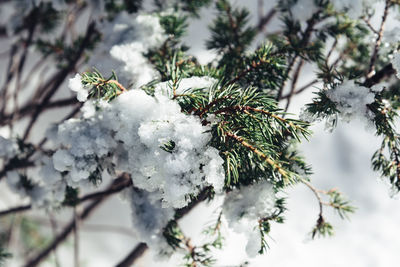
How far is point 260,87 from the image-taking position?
2.17 ft

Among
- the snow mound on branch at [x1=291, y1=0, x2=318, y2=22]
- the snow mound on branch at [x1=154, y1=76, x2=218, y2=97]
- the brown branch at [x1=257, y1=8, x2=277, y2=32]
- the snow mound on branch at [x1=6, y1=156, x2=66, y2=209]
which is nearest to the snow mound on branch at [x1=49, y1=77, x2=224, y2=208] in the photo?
the snow mound on branch at [x1=154, y1=76, x2=218, y2=97]

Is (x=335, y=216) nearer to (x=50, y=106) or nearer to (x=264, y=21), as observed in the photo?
(x=264, y=21)

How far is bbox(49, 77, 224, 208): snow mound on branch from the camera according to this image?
1.45 feet

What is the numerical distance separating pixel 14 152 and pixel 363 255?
141 centimetres

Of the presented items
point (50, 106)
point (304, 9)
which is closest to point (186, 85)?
point (304, 9)

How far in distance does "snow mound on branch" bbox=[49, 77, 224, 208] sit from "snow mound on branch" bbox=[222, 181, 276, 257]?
5.1 inches

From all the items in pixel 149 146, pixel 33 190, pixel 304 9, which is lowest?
pixel 33 190

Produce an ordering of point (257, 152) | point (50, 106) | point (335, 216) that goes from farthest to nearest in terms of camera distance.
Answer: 1. point (335, 216)
2. point (50, 106)
3. point (257, 152)

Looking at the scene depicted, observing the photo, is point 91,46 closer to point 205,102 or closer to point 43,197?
point 43,197

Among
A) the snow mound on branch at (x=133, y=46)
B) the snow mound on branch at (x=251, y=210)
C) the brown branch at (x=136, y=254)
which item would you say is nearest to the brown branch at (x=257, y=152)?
the snow mound on branch at (x=251, y=210)

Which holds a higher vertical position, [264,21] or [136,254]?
[264,21]

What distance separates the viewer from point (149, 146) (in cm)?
→ 48

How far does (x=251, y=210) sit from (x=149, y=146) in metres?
0.24

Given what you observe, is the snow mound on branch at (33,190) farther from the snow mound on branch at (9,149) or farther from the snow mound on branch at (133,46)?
the snow mound on branch at (133,46)
